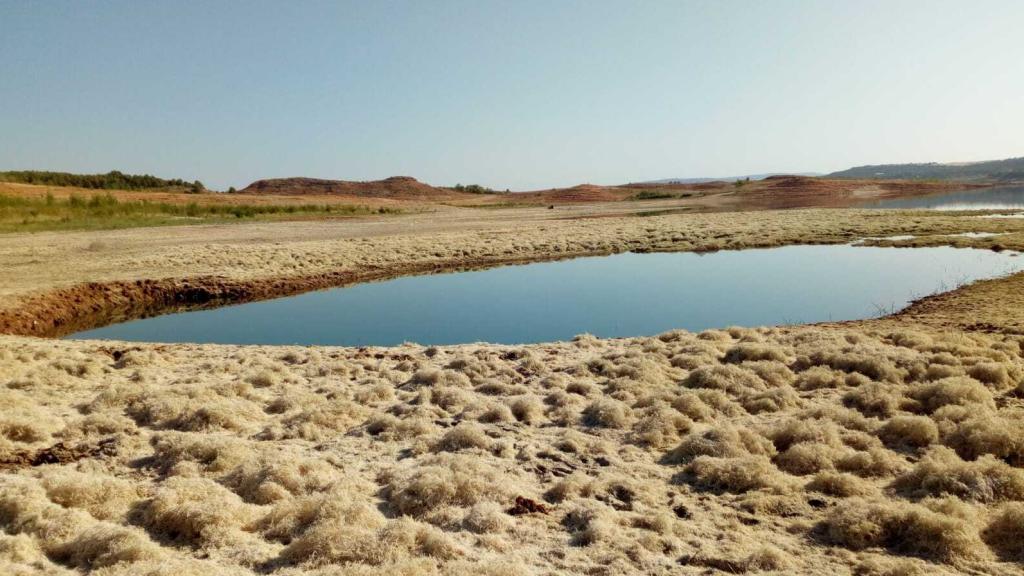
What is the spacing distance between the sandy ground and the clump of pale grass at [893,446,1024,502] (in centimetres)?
3

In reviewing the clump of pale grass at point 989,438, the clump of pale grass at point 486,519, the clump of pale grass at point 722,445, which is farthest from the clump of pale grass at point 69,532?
the clump of pale grass at point 989,438

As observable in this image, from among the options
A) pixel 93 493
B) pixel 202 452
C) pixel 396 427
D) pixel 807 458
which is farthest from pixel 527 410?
pixel 93 493

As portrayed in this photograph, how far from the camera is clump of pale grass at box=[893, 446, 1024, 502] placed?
7195 millimetres

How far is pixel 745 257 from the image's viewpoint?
3409 centimetres

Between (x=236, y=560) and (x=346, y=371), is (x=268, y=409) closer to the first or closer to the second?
(x=346, y=371)

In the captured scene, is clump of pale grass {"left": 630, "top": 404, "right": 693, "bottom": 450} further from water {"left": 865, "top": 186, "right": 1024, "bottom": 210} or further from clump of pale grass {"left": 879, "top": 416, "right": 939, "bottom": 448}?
water {"left": 865, "top": 186, "right": 1024, "bottom": 210}

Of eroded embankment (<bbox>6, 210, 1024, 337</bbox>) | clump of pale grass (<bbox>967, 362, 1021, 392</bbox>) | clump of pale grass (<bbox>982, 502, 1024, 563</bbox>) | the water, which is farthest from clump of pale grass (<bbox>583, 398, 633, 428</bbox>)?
the water

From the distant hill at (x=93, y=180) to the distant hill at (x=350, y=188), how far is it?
107 feet

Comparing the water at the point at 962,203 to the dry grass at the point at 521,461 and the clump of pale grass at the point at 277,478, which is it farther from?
A: the clump of pale grass at the point at 277,478

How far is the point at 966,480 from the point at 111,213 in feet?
190

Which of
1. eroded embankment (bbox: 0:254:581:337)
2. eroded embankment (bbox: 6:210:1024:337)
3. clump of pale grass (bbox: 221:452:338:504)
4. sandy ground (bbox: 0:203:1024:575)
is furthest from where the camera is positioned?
eroded embankment (bbox: 6:210:1024:337)

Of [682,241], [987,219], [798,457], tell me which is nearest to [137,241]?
[682,241]

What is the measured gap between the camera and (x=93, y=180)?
78.4 metres

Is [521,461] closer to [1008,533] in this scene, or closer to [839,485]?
[839,485]
